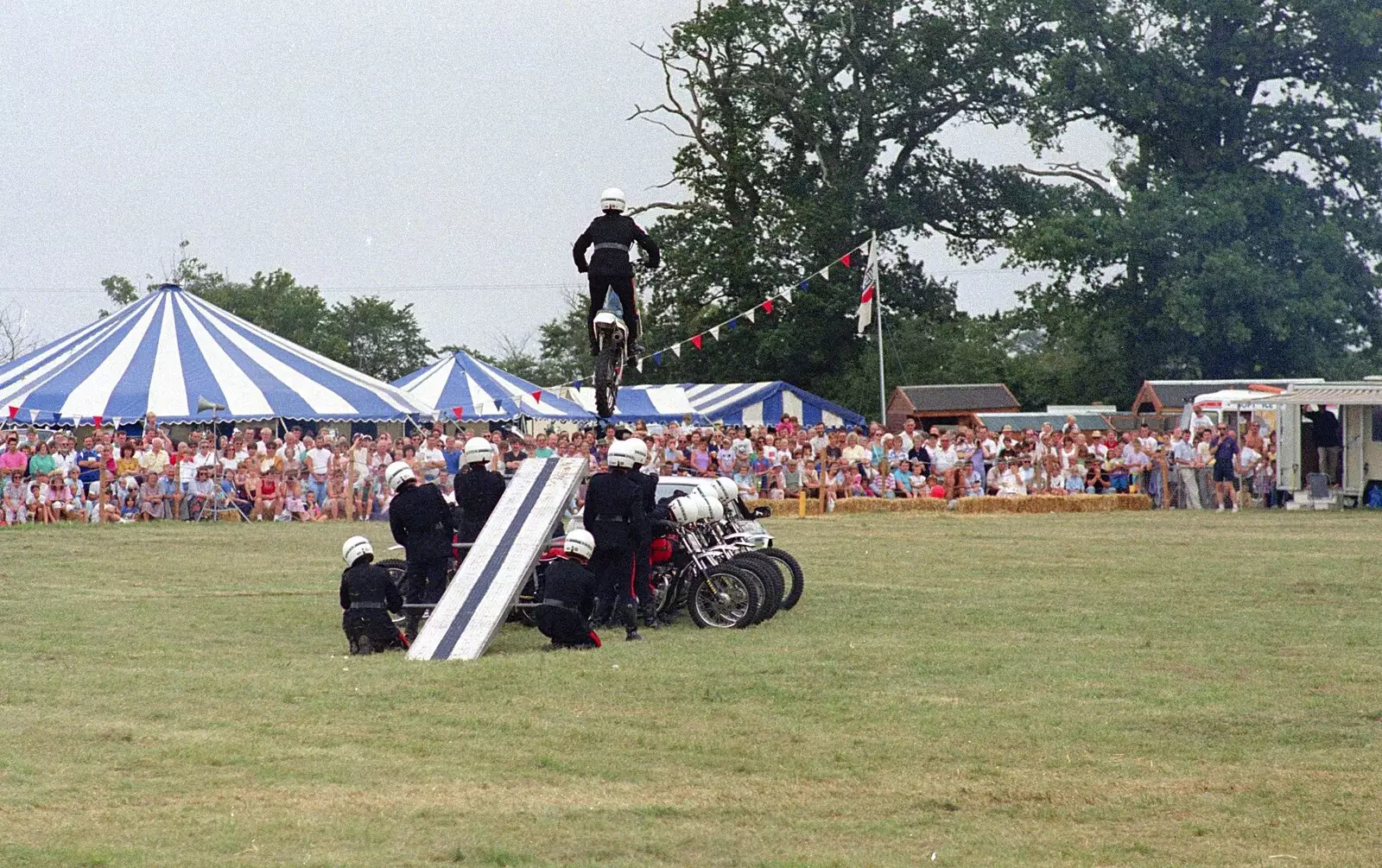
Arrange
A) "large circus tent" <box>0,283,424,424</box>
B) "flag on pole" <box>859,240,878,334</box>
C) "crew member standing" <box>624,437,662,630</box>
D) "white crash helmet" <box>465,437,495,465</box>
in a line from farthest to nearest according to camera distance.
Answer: "flag on pole" <box>859,240,878,334</box>
"large circus tent" <box>0,283,424,424</box>
"white crash helmet" <box>465,437,495,465</box>
"crew member standing" <box>624,437,662,630</box>

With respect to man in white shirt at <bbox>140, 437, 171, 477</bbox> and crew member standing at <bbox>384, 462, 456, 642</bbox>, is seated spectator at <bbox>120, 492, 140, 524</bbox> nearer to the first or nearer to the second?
man in white shirt at <bbox>140, 437, 171, 477</bbox>

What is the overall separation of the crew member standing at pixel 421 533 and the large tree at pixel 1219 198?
35.6m

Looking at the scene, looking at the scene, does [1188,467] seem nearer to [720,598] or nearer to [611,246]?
[720,598]

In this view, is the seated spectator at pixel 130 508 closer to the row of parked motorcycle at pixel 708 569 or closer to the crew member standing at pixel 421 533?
the row of parked motorcycle at pixel 708 569

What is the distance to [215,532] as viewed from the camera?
25.4 m

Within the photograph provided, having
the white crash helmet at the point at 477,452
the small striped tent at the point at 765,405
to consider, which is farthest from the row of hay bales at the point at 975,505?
the small striped tent at the point at 765,405

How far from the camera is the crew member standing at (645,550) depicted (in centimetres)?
1404

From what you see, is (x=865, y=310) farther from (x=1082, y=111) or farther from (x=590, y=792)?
(x=590, y=792)

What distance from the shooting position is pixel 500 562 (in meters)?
13.7

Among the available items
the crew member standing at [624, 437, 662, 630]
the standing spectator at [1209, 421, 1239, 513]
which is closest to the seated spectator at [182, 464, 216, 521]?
the crew member standing at [624, 437, 662, 630]

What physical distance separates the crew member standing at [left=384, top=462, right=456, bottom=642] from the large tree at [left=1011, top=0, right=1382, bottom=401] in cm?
3563

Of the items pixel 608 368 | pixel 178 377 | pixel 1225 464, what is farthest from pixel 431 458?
pixel 608 368

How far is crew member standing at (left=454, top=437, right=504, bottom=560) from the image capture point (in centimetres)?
1495

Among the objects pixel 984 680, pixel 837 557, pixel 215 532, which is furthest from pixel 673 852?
pixel 215 532
